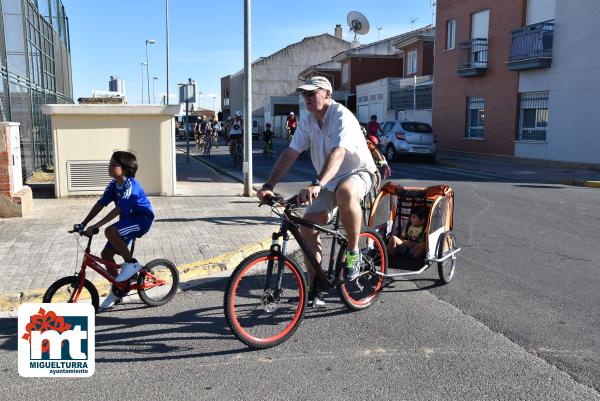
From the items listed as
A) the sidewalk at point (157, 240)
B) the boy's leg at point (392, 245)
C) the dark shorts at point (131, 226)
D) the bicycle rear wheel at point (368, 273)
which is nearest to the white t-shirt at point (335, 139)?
the bicycle rear wheel at point (368, 273)

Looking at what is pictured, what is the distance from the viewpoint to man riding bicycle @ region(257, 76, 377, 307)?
438 centimetres

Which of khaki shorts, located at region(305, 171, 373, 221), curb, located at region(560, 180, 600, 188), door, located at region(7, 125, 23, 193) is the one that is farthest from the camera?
curb, located at region(560, 180, 600, 188)

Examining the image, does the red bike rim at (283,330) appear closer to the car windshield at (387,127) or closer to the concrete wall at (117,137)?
the concrete wall at (117,137)

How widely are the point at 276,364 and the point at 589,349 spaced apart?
221cm

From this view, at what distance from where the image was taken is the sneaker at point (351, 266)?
462 cm

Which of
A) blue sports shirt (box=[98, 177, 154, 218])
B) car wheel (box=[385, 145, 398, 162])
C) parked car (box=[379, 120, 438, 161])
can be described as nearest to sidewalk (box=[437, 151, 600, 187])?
parked car (box=[379, 120, 438, 161])

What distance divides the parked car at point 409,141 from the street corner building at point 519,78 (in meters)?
3.32

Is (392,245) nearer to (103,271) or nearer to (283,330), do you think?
(283,330)

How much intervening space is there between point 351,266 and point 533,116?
20.3 metres

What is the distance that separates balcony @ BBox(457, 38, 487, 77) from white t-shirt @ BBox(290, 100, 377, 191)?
22155mm

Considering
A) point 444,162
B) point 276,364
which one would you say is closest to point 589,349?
point 276,364

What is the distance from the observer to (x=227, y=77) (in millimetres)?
87750

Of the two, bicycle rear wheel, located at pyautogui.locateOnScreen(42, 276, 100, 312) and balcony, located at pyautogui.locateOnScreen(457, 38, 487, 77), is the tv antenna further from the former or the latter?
bicycle rear wheel, located at pyautogui.locateOnScreen(42, 276, 100, 312)

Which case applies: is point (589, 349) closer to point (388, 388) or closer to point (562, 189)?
point (388, 388)
